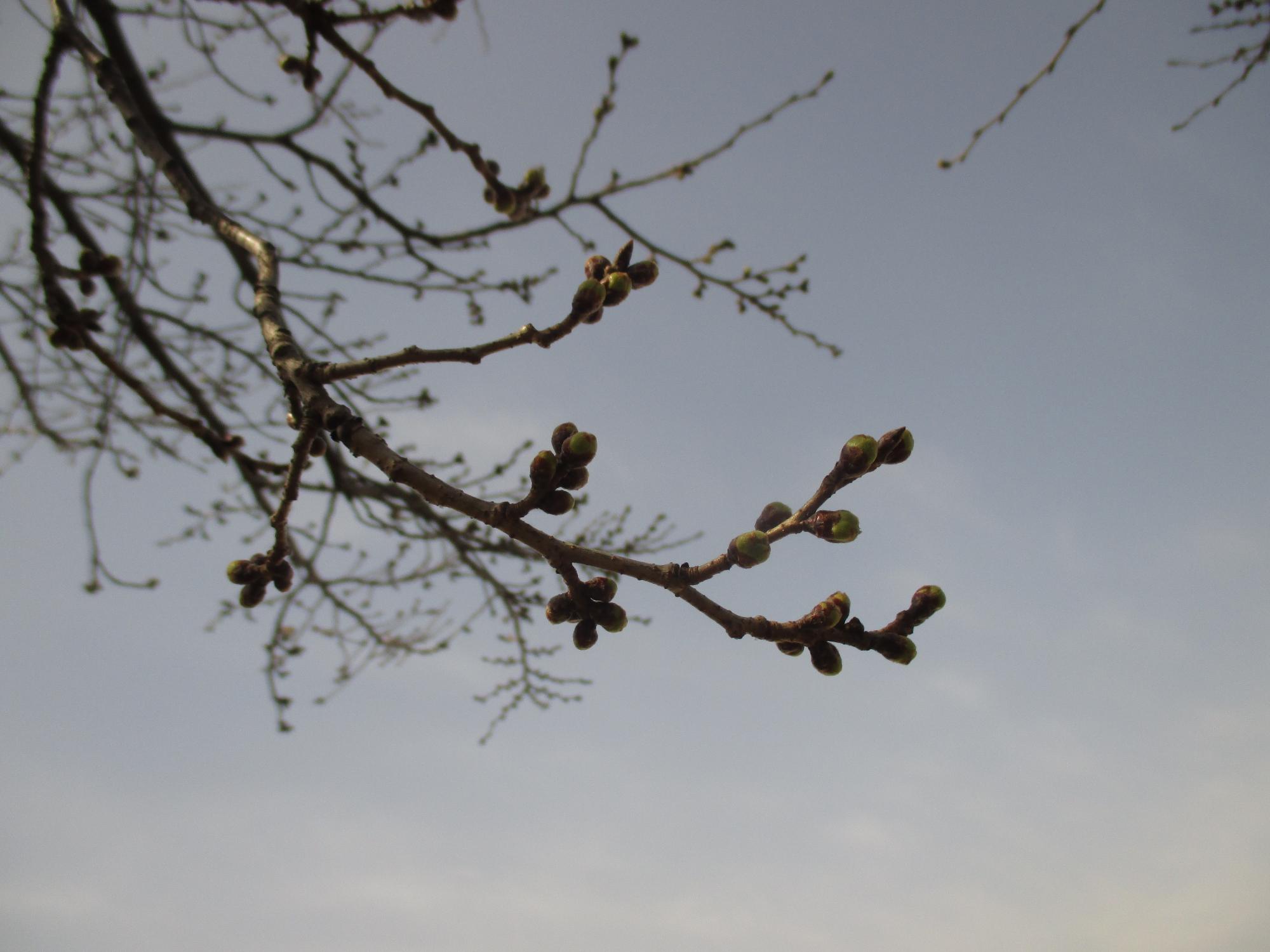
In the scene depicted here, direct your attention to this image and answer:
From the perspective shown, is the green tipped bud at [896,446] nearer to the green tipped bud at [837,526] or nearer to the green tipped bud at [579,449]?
the green tipped bud at [837,526]

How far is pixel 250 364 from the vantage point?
4.88 meters

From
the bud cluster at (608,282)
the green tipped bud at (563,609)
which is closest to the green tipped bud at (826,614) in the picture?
the green tipped bud at (563,609)

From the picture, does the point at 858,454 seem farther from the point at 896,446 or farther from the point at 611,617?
the point at 611,617

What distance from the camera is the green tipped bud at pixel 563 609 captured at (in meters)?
1.63

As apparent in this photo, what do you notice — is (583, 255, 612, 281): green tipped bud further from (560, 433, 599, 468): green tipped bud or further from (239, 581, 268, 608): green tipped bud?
(239, 581, 268, 608): green tipped bud

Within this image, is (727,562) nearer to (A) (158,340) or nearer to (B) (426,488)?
(B) (426,488)

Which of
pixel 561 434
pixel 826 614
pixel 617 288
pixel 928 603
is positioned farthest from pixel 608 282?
pixel 928 603

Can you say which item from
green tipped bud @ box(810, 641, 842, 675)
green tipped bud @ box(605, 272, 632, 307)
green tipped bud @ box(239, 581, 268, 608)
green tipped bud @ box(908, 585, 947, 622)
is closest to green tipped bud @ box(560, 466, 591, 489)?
green tipped bud @ box(605, 272, 632, 307)

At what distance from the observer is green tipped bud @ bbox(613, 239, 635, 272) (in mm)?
1725

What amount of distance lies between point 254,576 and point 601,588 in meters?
1.00

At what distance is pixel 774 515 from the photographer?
5.47 ft

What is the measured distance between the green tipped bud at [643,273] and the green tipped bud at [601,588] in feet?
2.17

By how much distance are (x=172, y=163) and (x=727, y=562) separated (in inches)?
99.1

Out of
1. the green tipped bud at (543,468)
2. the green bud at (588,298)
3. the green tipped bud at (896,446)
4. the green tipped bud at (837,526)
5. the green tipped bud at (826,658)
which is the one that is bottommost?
the green tipped bud at (826,658)
